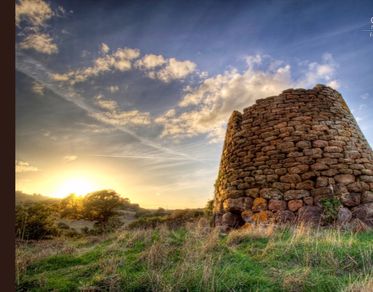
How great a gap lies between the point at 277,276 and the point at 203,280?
3.10ft

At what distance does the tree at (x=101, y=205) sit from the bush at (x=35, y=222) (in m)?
3.66

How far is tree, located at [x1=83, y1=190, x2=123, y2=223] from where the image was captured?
54.7 feet

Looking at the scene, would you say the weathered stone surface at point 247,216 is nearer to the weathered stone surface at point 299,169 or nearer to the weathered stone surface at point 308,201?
the weathered stone surface at point 308,201

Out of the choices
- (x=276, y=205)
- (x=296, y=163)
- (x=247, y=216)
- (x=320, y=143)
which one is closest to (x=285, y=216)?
(x=276, y=205)

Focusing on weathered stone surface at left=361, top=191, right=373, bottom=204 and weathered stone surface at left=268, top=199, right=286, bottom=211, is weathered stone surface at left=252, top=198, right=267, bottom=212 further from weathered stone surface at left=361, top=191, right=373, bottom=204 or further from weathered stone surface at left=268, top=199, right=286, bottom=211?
weathered stone surface at left=361, top=191, right=373, bottom=204

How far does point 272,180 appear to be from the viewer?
7.65 m

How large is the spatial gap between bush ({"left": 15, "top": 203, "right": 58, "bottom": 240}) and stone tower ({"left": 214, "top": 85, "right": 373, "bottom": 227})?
26.2 feet

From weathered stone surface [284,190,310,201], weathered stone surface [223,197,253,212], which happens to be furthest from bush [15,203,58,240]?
weathered stone surface [284,190,310,201]

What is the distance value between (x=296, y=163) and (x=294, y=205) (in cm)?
116

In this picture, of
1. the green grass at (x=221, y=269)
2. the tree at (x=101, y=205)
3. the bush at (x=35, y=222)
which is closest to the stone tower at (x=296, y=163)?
the green grass at (x=221, y=269)

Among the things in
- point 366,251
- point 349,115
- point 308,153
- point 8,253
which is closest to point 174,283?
point 8,253

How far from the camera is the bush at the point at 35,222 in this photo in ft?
37.9

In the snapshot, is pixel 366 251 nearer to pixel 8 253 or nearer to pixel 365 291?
pixel 365 291

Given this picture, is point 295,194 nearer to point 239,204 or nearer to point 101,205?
point 239,204
